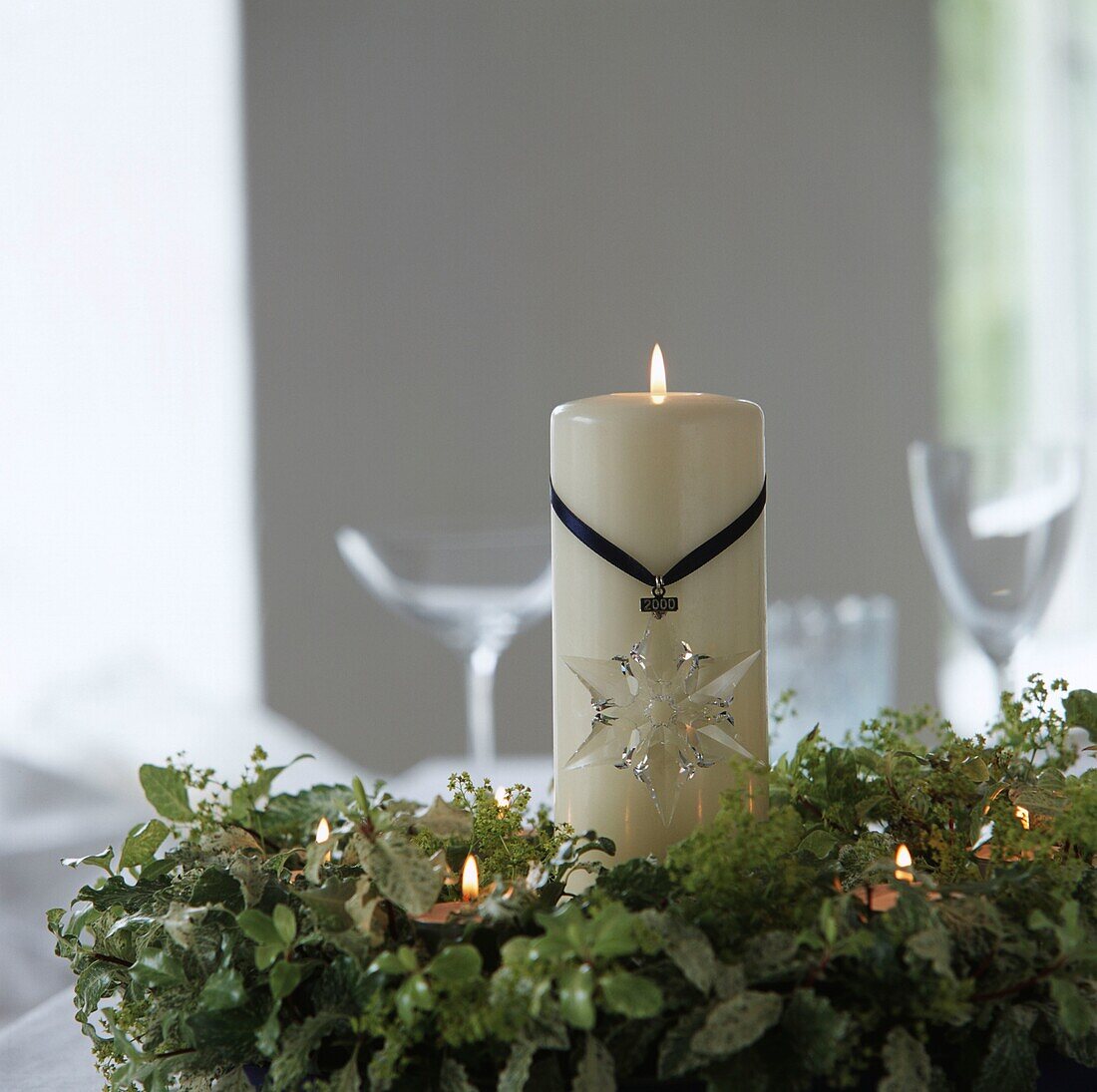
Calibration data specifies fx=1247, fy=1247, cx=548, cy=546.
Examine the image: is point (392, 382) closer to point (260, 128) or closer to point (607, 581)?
point (260, 128)

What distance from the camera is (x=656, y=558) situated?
0.35 m

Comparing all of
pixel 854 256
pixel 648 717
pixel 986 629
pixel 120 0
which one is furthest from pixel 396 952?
pixel 854 256

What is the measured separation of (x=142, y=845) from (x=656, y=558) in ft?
0.53

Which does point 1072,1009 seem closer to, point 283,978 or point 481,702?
point 283,978

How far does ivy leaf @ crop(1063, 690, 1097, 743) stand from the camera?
0.35 metres

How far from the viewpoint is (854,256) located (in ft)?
6.75

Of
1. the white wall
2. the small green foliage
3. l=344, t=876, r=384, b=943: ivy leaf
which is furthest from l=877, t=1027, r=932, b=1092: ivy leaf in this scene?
the white wall

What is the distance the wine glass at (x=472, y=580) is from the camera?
2.86 ft

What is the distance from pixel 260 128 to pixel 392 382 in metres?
0.48

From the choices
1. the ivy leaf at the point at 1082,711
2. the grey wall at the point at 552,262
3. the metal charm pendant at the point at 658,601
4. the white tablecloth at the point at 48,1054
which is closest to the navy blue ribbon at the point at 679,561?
the metal charm pendant at the point at 658,601

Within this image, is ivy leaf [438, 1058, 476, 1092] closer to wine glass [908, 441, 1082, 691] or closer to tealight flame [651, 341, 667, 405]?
tealight flame [651, 341, 667, 405]

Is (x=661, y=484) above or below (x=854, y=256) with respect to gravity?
below

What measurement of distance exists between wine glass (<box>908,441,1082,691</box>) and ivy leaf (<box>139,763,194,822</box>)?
40 centimetres

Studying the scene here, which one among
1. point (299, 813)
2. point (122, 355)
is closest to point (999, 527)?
point (299, 813)
